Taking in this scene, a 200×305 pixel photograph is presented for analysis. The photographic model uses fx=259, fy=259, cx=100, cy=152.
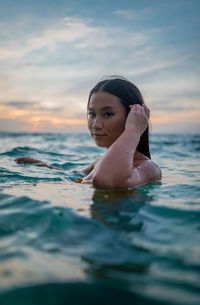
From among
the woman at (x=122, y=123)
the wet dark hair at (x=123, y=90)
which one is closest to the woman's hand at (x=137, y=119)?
the woman at (x=122, y=123)

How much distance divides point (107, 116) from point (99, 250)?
6.41 feet

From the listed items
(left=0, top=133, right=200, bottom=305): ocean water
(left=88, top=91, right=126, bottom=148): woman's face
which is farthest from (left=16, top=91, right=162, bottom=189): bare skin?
(left=0, top=133, right=200, bottom=305): ocean water

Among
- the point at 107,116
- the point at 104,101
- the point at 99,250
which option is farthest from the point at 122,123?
the point at 99,250

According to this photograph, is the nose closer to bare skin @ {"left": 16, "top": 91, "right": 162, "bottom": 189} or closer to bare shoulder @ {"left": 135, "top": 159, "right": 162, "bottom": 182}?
bare skin @ {"left": 16, "top": 91, "right": 162, "bottom": 189}

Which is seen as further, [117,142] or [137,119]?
[137,119]

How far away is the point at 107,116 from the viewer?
306 cm

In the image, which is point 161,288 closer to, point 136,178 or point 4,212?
point 4,212

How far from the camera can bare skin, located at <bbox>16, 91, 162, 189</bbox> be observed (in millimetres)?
2330

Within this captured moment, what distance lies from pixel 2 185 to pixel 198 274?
2.38 m

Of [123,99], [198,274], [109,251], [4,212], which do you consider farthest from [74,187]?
[198,274]

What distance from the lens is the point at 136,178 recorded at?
268cm

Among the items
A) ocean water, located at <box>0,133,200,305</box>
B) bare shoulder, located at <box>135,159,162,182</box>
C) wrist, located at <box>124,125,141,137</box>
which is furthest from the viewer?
bare shoulder, located at <box>135,159,162,182</box>

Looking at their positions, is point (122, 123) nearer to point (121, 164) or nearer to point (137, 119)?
point (137, 119)

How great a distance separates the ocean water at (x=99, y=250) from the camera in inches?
40.4
